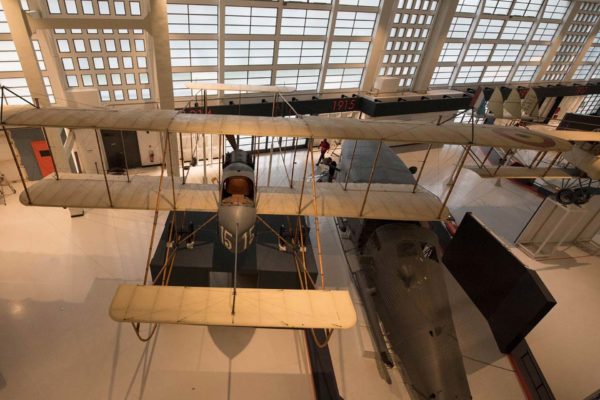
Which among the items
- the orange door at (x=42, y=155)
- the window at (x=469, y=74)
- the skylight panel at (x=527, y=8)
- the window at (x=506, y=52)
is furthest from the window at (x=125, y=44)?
the skylight panel at (x=527, y=8)

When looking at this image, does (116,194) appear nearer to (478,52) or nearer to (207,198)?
(207,198)

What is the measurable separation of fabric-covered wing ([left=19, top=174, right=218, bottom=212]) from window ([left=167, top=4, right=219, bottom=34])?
278 inches

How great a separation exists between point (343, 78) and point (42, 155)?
42.1ft

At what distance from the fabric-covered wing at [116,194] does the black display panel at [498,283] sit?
6380 mm

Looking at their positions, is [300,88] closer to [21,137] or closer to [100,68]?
[100,68]

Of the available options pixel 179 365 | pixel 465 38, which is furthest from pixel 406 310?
pixel 465 38

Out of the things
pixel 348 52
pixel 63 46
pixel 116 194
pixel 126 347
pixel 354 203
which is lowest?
pixel 126 347

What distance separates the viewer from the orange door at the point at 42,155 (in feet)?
33.6

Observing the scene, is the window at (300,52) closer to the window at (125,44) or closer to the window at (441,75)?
the window at (125,44)

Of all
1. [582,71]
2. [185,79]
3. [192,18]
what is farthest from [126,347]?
[582,71]

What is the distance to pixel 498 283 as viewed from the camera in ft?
23.0

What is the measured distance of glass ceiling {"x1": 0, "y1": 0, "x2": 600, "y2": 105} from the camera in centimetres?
939

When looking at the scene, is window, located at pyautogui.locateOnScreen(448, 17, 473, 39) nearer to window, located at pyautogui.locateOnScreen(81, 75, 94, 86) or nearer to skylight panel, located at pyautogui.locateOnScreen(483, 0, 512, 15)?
skylight panel, located at pyautogui.locateOnScreen(483, 0, 512, 15)

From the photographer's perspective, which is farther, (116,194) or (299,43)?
(299,43)
